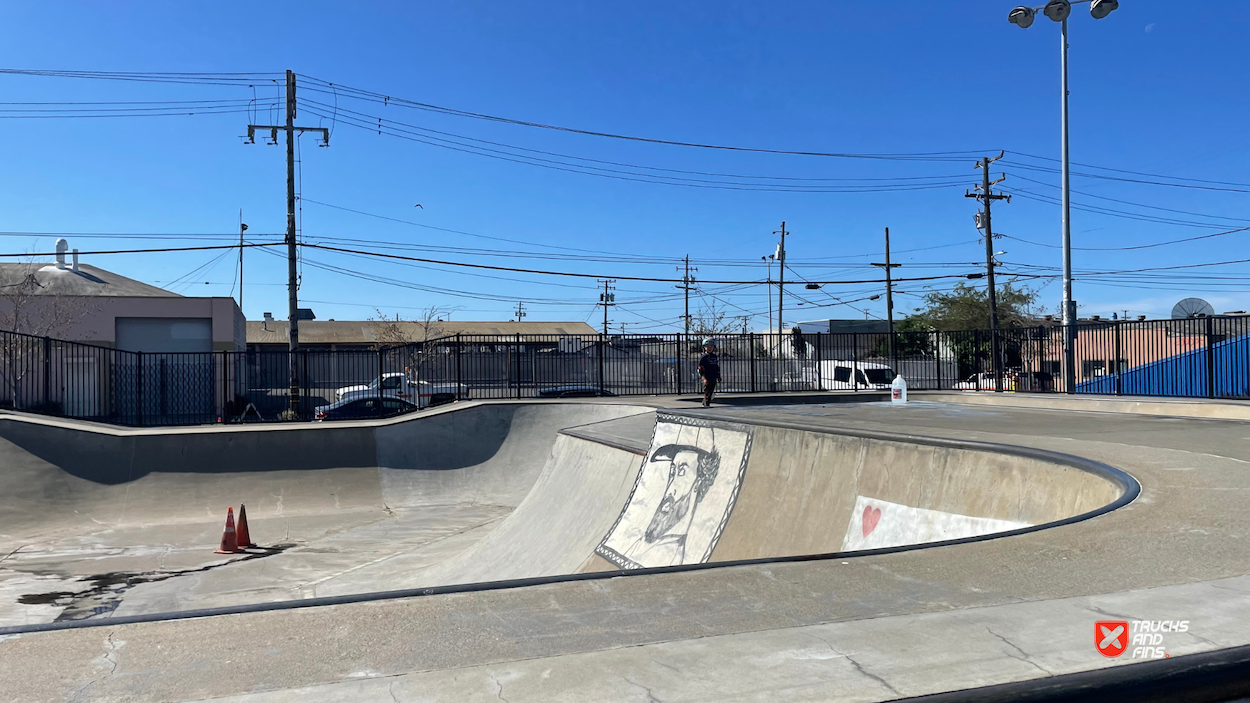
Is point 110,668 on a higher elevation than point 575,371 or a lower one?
lower

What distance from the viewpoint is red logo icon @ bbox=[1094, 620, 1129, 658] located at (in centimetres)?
311

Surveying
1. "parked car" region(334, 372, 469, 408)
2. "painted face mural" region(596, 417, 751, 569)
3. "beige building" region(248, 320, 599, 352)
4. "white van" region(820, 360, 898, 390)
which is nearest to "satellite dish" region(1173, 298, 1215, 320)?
"white van" region(820, 360, 898, 390)

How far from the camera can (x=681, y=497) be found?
1024 centimetres

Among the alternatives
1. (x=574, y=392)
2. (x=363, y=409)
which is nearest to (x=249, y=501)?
(x=363, y=409)

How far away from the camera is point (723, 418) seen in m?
11.1

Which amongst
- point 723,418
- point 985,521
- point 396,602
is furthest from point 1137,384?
point 396,602

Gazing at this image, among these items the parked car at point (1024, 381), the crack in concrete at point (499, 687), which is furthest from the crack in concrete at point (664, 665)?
the parked car at point (1024, 381)

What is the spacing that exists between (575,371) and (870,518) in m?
16.2

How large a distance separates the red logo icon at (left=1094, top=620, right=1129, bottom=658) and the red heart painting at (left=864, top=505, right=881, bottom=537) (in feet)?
13.5

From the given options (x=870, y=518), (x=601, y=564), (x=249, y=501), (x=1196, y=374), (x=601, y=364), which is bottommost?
(x=249, y=501)

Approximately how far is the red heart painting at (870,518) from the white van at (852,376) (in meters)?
16.7

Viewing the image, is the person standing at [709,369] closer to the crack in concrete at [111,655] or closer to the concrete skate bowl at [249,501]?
the concrete skate bowl at [249,501]

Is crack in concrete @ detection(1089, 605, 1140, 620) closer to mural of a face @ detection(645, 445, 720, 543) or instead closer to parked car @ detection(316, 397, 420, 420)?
mural of a face @ detection(645, 445, 720, 543)

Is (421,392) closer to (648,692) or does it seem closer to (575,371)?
(575,371)
